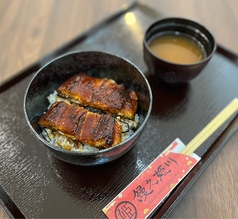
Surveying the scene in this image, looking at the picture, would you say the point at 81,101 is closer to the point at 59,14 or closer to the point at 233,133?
the point at 233,133

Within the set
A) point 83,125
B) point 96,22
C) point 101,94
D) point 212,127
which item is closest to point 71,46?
point 96,22

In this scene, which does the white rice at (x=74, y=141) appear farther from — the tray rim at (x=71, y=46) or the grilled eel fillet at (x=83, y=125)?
the tray rim at (x=71, y=46)

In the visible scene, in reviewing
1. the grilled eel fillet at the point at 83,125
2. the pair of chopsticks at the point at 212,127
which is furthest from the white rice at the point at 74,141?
the pair of chopsticks at the point at 212,127

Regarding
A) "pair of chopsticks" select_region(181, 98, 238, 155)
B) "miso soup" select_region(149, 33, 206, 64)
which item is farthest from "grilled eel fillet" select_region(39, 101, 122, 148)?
"miso soup" select_region(149, 33, 206, 64)

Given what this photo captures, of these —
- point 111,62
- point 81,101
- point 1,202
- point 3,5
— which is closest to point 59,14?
point 3,5

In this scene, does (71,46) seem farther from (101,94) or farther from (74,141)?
(74,141)

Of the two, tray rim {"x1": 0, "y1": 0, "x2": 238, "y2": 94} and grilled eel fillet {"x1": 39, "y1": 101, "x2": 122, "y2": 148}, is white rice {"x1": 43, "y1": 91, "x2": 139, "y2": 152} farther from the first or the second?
tray rim {"x1": 0, "y1": 0, "x2": 238, "y2": 94}
